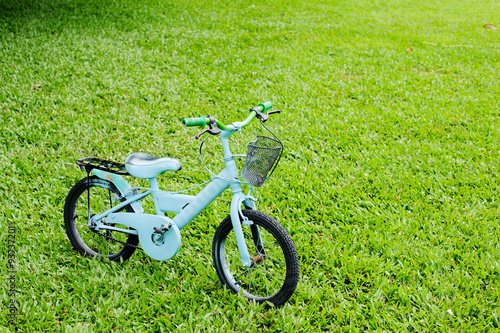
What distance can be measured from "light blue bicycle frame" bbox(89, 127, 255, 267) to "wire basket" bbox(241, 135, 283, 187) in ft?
0.53

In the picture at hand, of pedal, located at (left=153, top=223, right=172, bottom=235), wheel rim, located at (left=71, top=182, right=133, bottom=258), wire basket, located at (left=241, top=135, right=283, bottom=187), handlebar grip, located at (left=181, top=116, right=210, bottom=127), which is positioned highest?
handlebar grip, located at (left=181, top=116, right=210, bottom=127)

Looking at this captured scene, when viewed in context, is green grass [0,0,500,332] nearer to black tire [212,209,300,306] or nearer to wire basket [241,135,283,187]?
black tire [212,209,300,306]

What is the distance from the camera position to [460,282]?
2.91m

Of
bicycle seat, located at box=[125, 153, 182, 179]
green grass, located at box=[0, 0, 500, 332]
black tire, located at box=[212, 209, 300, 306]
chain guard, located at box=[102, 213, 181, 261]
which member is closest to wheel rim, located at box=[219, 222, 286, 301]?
black tire, located at box=[212, 209, 300, 306]

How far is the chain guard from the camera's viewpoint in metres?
2.73

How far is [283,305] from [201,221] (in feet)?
3.91

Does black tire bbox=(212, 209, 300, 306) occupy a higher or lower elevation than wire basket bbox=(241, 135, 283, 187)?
lower

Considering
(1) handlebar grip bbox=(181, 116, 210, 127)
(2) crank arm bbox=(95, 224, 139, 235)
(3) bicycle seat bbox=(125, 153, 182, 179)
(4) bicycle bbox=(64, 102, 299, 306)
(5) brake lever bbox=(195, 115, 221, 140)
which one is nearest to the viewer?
(1) handlebar grip bbox=(181, 116, 210, 127)

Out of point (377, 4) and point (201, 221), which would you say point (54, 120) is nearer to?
point (201, 221)

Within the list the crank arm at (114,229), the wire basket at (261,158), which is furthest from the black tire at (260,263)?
the crank arm at (114,229)

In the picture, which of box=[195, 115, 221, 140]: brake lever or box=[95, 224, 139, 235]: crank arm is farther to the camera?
box=[95, 224, 139, 235]: crank arm

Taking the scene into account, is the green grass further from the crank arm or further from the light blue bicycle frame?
the light blue bicycle frame

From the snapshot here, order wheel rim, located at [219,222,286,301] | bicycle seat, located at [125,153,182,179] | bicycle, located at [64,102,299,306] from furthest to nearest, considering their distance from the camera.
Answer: wheel rim, located at [219,222,286,301], bicycle seat, located at [125,153,182,179], bicycle, located at [64,102,299,306]

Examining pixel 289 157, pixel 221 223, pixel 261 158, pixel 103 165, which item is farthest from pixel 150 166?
pixel 289 157
